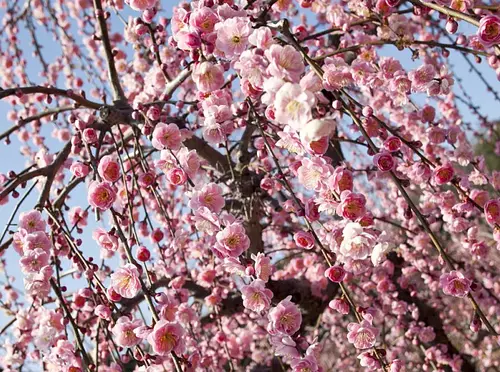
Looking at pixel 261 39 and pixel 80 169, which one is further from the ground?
pixel 80 169

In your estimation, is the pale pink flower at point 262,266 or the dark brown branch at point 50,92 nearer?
the pale pink flower at point 262,266

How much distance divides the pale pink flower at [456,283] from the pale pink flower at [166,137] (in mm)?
898

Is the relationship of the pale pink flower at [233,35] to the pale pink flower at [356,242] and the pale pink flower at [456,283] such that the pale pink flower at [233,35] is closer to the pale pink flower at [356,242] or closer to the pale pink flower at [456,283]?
the pale pink flower at [356,242]

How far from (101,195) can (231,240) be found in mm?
466

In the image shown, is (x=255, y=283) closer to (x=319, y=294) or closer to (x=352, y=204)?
(x=352, y=204)

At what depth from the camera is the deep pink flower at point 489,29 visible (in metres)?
1.25

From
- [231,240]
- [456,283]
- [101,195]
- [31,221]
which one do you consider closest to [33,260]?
[31,221]

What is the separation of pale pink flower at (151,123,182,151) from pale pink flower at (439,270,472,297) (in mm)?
898

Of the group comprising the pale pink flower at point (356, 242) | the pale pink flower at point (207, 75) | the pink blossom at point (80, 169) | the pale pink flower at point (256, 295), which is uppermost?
the pink blossom at point (80, 169)

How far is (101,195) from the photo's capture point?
1.61m

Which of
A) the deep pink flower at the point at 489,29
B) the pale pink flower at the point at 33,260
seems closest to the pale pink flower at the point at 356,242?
the deep pink flower at the point at 489,29

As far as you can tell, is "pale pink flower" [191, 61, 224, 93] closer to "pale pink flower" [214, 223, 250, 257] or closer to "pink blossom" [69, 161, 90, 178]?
"pale pink flower" [214, 223, 250, 257]

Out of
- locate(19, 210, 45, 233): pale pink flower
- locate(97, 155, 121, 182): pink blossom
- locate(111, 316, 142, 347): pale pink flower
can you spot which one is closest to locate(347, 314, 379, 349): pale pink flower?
locate(111, 316, 142, 347): pale pink flower

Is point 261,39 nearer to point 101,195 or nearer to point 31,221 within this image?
point 101,195
